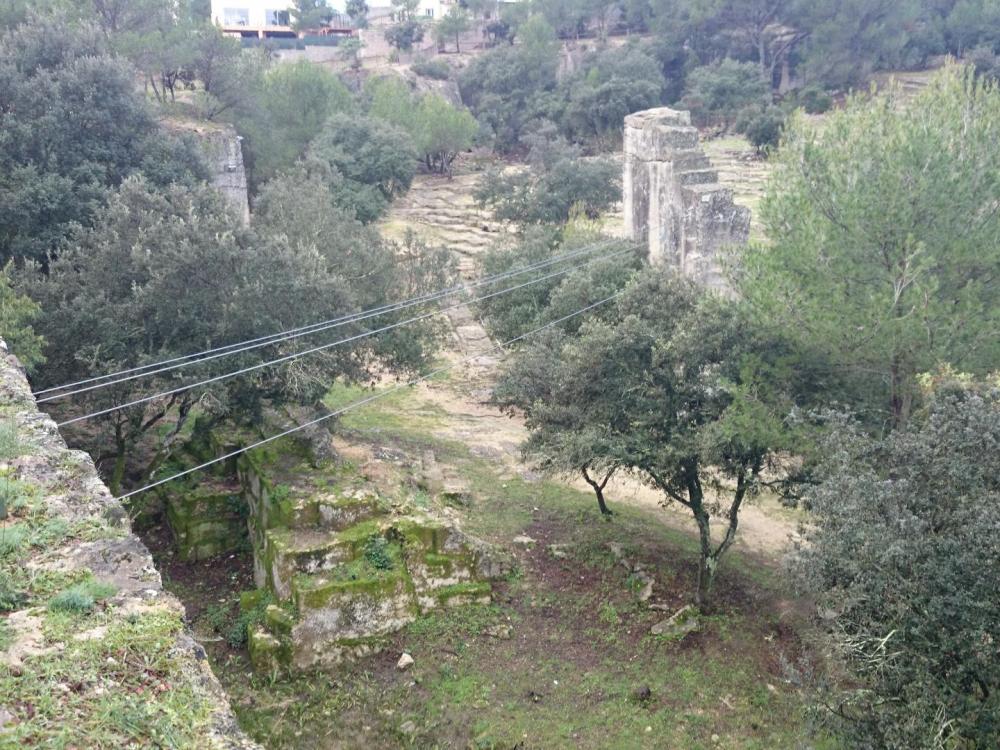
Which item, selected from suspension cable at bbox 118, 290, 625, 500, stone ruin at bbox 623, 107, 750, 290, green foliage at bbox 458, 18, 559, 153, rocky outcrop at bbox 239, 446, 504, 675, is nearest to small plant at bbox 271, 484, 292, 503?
rocky outcrop at bbox 239, 446, 504, 675

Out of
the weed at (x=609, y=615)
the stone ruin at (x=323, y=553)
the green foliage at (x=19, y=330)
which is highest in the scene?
the green foliage at (x=19, y=330)

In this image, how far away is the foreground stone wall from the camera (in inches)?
190

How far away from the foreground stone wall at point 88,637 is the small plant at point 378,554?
21.2ft

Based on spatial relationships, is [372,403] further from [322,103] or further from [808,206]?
[322,103]

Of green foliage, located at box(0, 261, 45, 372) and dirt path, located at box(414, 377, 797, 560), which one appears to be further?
dirt path, located at box(414, 377, 797, 560)

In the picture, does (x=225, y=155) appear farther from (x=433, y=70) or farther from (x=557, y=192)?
(x=433, y=70)

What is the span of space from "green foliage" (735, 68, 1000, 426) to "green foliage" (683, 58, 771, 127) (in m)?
38.6

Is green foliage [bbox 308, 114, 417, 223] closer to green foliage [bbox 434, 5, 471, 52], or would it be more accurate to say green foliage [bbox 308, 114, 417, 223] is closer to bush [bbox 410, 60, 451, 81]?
bush [bbox 410, 60, 451, 81]

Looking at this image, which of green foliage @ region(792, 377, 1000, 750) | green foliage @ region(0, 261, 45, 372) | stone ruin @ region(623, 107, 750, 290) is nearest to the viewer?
green foliage @ region(792, 377, 1000, 750)

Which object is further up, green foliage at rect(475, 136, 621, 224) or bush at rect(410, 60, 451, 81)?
bush at rect(410, 60, 451, 81)

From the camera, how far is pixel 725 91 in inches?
2061

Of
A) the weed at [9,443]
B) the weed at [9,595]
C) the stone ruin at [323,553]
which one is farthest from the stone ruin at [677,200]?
the weed at [9,595]

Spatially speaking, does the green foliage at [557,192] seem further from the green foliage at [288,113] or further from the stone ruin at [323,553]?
the stone ruin at [323,553]

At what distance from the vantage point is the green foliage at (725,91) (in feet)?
170
